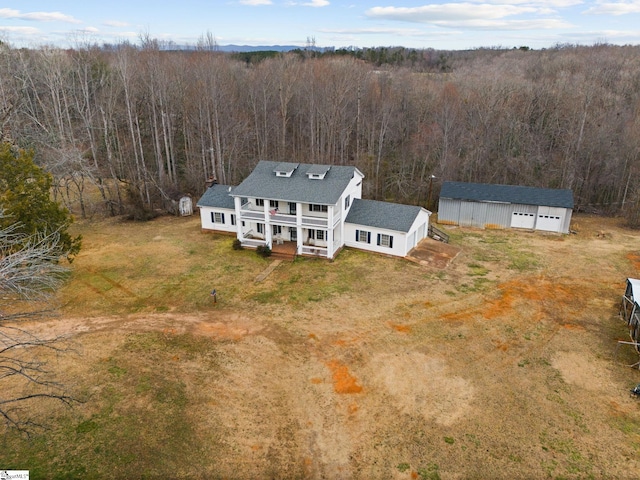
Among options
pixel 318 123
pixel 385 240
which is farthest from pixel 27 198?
pixel 318 123

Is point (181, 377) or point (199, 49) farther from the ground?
point (199, 49)

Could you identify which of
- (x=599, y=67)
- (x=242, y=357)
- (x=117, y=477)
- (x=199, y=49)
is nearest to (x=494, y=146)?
(x=599, y=67)

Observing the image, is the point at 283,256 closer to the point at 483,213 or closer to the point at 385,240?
the point at 385,240

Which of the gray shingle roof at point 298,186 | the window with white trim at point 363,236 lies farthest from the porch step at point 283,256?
the window with white trim at point 363,236

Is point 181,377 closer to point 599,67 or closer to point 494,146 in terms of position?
point 494,146

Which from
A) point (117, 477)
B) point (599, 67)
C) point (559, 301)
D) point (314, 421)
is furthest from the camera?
point (599, 67)

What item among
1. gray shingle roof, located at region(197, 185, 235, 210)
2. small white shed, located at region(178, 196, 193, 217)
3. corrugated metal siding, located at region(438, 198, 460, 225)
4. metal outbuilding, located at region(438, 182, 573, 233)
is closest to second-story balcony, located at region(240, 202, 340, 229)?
gray shingle roof, located at region(197, 185, 235, 210)
